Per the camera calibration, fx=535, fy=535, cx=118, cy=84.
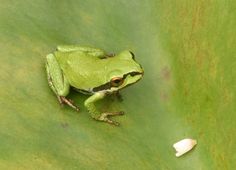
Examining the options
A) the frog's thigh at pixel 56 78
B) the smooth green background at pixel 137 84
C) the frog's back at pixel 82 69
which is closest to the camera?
the smooth green background at pixel 137 84

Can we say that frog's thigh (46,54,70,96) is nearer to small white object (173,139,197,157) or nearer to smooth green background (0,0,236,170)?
smooth green background (0,0,236,170)

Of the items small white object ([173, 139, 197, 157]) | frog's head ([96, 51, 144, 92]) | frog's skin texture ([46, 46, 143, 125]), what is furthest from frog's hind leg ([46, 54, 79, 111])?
small white object ([173, 139, 197, 157])

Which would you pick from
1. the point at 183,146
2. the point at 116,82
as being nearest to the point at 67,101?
the point at 116,82

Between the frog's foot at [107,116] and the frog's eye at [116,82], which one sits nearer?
the frog's foot at [107,116]

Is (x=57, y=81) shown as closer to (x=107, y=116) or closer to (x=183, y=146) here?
(x=107, y=116)

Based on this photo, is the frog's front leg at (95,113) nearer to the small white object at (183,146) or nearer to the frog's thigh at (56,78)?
the frog's thigh at (56,78)

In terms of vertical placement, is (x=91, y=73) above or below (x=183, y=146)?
above

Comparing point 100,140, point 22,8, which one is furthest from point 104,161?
point 22,8

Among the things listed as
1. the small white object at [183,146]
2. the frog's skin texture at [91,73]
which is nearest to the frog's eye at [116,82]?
the frog's skin texture at [91,73]
